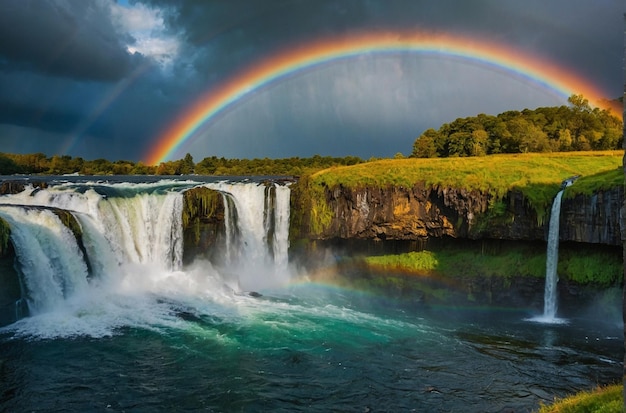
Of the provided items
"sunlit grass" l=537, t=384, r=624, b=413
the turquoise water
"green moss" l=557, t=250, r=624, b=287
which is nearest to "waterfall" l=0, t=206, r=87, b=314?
the turquoise water

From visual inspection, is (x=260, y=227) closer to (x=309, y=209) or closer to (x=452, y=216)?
(x=309, y=209)

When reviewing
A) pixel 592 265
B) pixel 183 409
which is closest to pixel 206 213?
pixel 183 409

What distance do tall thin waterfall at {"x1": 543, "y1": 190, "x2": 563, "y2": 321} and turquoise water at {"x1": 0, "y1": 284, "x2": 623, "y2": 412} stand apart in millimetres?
1543

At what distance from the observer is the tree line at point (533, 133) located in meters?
51.0

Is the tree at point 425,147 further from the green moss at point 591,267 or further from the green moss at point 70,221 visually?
the green moss at point 70,221

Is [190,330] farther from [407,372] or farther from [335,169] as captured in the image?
[335,169]

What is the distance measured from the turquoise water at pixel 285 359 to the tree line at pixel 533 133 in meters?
34.0

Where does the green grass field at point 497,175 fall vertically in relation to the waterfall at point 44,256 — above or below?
above

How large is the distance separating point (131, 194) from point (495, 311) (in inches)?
865

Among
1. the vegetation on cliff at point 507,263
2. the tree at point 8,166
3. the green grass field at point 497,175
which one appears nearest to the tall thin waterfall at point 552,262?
the green grass field at point 497,175

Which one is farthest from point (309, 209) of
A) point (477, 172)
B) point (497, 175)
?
point (497, 175)

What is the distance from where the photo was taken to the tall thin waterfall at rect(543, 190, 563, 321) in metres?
24.3

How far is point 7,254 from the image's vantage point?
19766 millimetres

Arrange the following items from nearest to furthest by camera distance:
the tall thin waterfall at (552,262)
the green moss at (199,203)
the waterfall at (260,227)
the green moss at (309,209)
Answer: the tall thin waterfall at (552,262) → the green moss at (199,203) → the green moss at (309,209) → the waterfall at (260,227)
